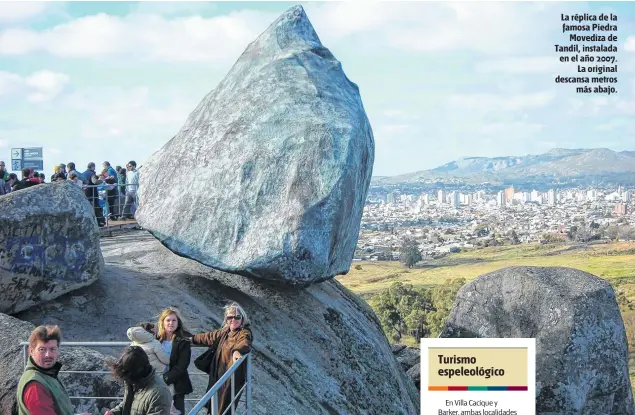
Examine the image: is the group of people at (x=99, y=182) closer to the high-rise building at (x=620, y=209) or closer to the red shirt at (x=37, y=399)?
the red shirt at (x=37, y=399)

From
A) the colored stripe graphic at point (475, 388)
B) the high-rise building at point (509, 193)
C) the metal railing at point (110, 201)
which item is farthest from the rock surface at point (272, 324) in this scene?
the high-rise building at point (509, 193)

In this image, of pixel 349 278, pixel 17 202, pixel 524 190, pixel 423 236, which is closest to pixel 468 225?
pixel 423 236

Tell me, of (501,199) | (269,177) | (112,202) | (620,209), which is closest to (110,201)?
(112,202)

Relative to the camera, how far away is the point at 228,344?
29.2 feet

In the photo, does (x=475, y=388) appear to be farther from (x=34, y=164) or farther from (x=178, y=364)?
(x=34, y=164)

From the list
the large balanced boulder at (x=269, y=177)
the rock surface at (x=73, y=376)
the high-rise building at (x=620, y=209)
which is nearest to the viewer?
the rock surface at (x=73, y=376)

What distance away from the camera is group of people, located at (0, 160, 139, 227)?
59.5ft

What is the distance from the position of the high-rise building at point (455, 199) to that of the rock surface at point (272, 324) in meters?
87.2

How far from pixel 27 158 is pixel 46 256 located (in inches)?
455

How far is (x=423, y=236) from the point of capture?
245 feet

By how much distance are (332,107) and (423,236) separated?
2418 inches

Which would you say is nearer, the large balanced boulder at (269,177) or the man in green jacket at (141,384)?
the man in green jacket at (141,384)

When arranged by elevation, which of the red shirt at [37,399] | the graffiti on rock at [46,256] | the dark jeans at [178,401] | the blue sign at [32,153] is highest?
the blue sign at [32,153]

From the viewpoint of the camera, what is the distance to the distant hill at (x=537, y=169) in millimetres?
121625
